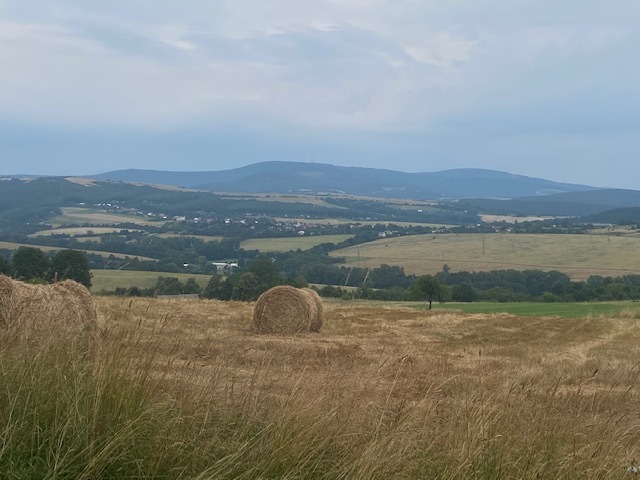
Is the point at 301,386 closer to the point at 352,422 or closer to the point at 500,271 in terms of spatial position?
the point at 352,422

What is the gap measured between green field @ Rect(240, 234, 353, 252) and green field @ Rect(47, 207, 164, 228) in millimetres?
27545

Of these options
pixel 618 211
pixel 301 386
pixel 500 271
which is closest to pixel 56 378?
pixel 301 386

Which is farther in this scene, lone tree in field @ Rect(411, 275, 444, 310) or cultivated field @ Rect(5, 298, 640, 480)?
lone tree in field @ Rect(411, 275, 444, 310)

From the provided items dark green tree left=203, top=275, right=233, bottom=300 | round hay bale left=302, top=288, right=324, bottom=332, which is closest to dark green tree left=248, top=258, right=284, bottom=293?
dark green tree left=203, top=275, right=233, bottom=300

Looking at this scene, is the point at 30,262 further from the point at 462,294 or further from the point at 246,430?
the point at 246,430

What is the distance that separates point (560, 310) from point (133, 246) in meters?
48.1

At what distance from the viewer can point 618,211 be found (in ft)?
585

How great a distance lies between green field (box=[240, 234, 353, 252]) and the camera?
90125 mm

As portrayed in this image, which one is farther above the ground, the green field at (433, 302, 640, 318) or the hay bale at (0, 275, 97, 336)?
the hay bale at (0, 275, 97, 336)

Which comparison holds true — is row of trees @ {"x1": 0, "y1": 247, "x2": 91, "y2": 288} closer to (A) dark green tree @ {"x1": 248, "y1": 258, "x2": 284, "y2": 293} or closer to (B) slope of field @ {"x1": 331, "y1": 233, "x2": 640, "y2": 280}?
Answer: (A) dark green tree @ {"x1": 248, "y1": 258, "x2": 284, "y2": 293}

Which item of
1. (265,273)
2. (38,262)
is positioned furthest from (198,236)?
(38,262)

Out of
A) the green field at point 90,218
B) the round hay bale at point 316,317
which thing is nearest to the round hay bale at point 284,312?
the round hay bale at point 316,317

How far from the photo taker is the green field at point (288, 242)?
90.1m

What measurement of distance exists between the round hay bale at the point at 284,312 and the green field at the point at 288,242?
213 ft
